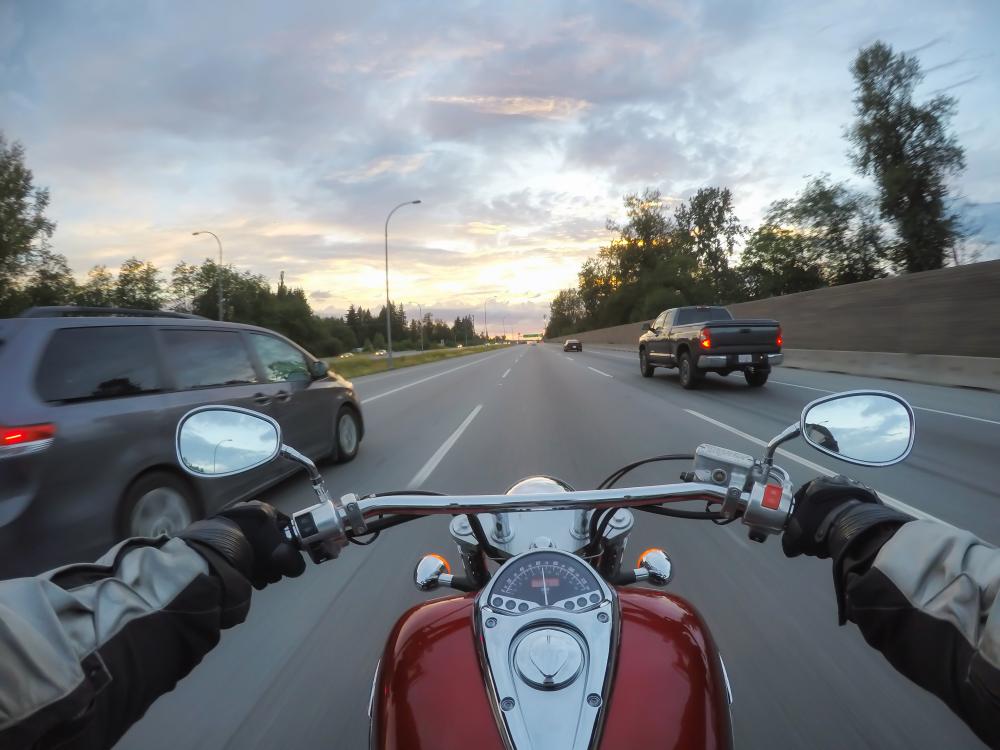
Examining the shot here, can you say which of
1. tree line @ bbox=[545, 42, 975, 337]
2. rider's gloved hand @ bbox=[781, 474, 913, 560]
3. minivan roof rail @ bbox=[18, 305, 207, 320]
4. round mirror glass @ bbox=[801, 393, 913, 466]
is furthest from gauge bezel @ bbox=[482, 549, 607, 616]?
tree line @ bbox=[545, 42, 975, 337]

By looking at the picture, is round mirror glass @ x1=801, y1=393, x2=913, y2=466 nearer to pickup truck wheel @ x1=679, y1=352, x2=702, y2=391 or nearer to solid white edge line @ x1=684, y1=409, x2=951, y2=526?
solid white edge line @ x1=684, y1=409, x2=951, y2=526

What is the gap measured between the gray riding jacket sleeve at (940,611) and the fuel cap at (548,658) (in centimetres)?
62

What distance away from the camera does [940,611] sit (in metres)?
1.21

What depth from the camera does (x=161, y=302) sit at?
7100cm

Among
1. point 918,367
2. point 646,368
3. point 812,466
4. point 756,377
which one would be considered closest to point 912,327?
point 918,367

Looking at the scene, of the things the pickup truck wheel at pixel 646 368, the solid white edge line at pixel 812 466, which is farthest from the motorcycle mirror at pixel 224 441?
the pickup truck wheel at pixel 646 368

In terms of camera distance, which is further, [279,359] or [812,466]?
[812,466]

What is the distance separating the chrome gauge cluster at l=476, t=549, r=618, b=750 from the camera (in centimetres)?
119

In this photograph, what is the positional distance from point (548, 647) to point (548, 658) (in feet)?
0.08

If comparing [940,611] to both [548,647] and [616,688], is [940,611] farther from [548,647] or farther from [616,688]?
[548,647]

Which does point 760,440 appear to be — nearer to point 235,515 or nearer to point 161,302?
point 235,515

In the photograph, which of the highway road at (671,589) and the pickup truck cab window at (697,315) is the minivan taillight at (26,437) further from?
the pickup truck cab window at (697,315)

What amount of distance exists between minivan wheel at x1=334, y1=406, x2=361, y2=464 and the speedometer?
6.77 metres

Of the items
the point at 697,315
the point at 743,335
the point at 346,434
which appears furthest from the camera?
the point at 697,315
